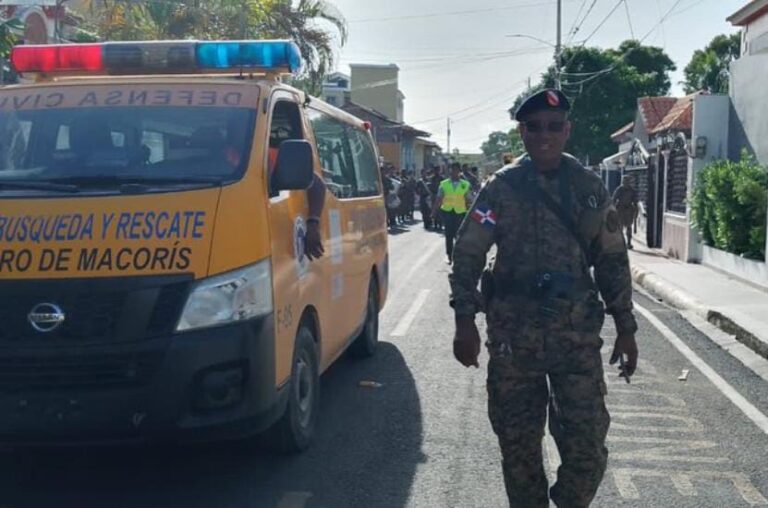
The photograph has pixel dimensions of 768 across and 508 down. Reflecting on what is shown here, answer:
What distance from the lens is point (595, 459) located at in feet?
13.0

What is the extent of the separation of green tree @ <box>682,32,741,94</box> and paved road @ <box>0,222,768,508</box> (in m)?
39.1

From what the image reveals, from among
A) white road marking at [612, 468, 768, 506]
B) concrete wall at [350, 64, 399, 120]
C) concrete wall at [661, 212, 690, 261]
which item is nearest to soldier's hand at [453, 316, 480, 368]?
white road marking at [612, 468, 768, 506]

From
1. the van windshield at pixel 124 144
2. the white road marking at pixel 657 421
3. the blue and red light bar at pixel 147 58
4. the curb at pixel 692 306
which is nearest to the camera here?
the van windshield at pixel 124 144

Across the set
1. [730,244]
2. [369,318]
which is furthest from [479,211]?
[730,244]

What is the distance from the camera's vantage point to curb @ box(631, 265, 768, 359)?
9.40 m

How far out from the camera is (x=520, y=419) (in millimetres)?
3982

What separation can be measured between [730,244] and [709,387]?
8161 millimetres

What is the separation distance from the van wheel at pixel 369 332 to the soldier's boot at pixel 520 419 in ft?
13.3

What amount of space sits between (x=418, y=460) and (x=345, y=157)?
8.90ft

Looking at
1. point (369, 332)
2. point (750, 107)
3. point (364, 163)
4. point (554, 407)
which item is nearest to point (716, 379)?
point (369, 332)

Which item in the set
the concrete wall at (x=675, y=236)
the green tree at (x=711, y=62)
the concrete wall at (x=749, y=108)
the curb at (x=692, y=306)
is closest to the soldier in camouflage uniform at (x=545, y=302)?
the curb at (x=692, y=306)

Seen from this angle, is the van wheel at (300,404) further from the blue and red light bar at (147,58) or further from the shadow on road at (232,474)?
the blue and red light bar at (147,58)

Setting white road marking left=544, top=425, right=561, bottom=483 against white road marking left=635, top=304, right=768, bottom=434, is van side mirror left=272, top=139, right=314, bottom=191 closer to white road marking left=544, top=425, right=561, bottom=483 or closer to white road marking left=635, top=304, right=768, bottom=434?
white road marking left=544, top=425, right=561, bottom=483

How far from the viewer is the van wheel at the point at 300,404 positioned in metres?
5.32
